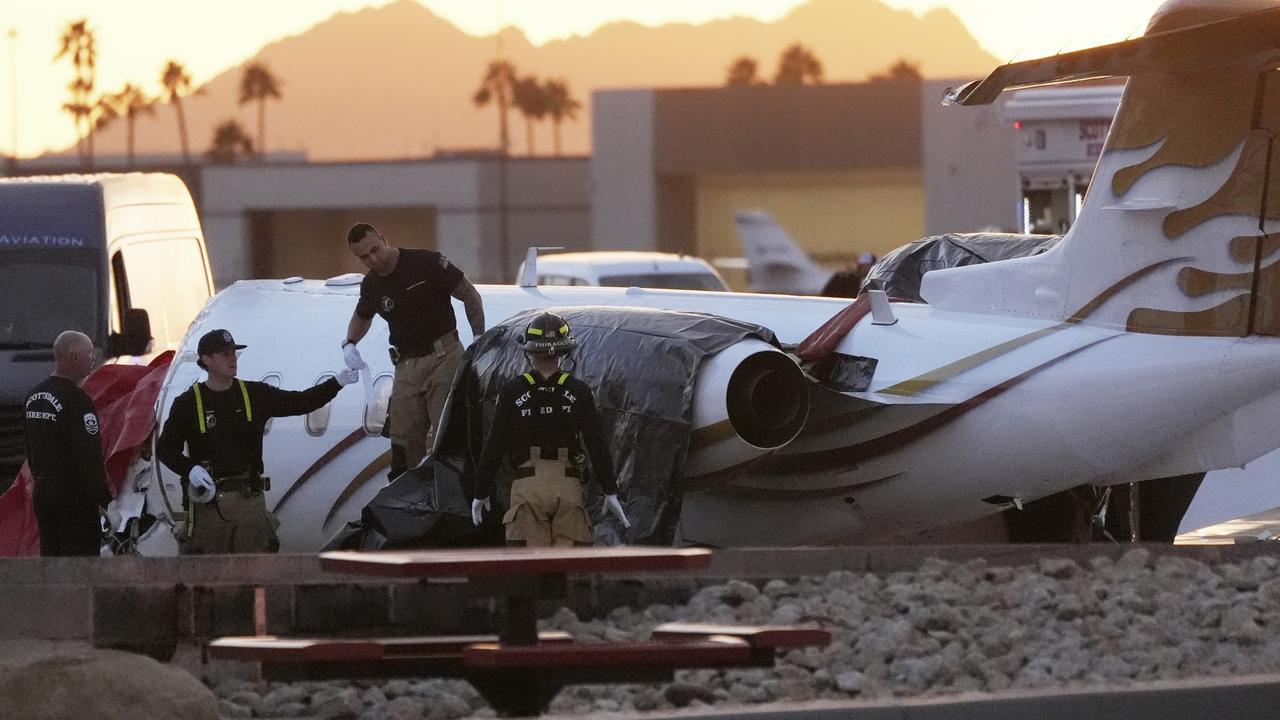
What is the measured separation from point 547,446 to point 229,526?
2469 mm

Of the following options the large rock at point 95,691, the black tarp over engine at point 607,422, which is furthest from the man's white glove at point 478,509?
the large rock at point 95,691

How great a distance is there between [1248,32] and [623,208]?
61.9 meters

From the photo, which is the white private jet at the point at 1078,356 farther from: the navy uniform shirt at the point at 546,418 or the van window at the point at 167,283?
the van window at the point at 167,283

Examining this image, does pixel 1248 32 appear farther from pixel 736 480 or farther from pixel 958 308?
pixel 736 480

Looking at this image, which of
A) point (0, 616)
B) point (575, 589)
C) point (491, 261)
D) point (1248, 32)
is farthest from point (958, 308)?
point (491, 261)

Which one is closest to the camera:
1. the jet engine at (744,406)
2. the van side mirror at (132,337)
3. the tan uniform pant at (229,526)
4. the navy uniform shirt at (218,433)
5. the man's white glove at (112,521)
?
the jet engine at (744,406)

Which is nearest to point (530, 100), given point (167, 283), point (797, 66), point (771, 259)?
point (797, 66)

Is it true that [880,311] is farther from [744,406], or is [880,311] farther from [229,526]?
[229,526]

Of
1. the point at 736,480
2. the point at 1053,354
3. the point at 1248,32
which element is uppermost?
the point at 1248,32

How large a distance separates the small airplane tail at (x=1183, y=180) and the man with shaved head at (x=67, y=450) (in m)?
5.75

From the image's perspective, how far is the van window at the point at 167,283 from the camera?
65.6ft

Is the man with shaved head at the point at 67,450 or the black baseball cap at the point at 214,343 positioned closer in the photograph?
the black baseball cap at the point at 214,343

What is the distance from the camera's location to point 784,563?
432 inches

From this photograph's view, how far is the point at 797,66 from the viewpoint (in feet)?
380
